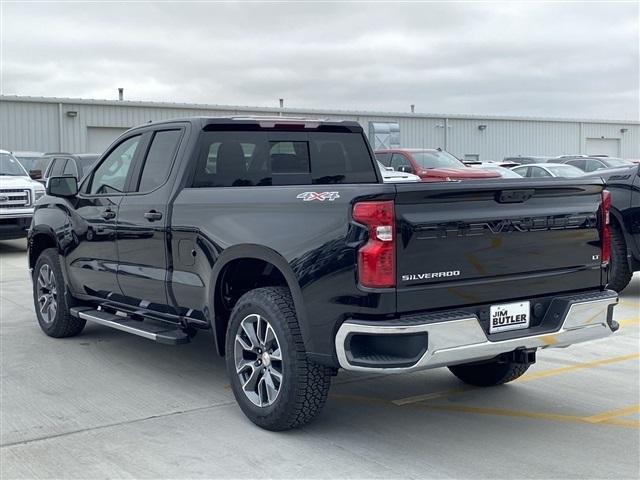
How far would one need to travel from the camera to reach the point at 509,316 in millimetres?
4711

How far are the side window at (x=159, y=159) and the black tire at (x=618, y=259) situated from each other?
5646mm

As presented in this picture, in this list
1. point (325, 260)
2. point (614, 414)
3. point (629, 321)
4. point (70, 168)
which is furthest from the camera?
point (70, 168)

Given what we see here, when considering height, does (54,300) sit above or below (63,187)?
below

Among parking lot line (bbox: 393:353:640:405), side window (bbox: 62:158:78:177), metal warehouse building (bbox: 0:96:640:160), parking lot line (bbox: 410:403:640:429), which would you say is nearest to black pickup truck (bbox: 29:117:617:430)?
parking lot line (bbox: 393:353:640:405)

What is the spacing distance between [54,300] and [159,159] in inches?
87.1

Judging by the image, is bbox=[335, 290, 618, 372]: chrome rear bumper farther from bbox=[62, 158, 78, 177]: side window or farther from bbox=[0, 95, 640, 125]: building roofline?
bbox=[0, 95, 640, 125]: building roofline

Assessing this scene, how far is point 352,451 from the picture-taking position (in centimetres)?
473

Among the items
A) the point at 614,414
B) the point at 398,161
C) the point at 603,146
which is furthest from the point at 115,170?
the point at 603,146

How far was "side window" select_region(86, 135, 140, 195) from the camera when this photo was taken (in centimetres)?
670

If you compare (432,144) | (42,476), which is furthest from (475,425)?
(432,144)

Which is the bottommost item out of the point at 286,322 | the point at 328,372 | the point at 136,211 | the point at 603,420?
the point at 603,420

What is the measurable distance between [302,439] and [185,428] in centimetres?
77

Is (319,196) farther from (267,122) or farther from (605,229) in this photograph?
(605,229)

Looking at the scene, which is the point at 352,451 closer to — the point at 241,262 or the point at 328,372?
the point at 328,372
